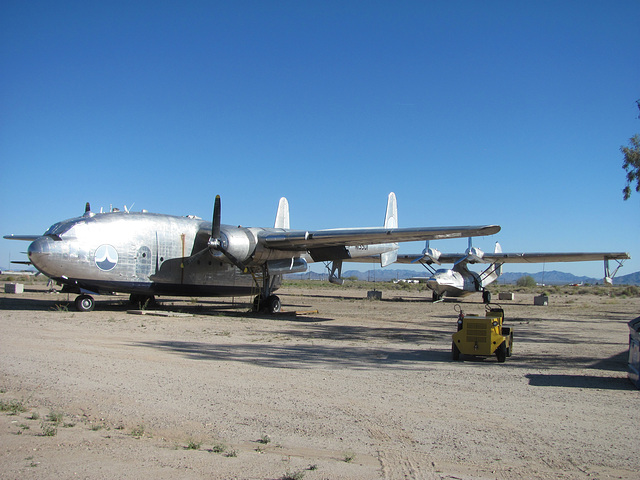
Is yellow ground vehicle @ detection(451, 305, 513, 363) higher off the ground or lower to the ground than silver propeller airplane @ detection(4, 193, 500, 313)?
lower

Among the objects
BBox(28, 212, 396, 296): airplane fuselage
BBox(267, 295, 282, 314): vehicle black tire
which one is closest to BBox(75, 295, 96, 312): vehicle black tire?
BBox(28, 212, 396, 296): airplane fuselage

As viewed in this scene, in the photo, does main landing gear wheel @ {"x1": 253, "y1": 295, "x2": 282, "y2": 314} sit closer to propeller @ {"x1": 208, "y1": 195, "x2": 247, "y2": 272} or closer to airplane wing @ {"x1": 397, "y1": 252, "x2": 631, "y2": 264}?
propeller @ {"x1": 208, "y1": 195, "x2": 247, "y2": 272}

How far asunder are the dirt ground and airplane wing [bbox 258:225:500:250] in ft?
17.5

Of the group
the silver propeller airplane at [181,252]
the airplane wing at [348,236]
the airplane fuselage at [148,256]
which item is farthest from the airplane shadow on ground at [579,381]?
the airplane fuselage at [148,256]

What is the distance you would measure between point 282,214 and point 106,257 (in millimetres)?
10155

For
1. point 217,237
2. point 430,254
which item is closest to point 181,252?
point 217,237

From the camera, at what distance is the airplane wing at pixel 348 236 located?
1622 cm

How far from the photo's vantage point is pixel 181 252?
18.8 meters

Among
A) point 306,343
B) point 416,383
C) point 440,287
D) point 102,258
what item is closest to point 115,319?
point 102,258

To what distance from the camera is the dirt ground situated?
4.22m

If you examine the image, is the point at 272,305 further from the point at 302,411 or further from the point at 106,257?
the point at 302,411

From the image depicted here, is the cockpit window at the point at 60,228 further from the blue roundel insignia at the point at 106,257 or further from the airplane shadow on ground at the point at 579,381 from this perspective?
the airplane shadow on ground at the point at 579,381

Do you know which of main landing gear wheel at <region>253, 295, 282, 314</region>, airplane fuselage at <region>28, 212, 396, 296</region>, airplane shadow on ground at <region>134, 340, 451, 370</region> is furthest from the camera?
main landing gear wheel at <region>253, 295, 282, 314</region>

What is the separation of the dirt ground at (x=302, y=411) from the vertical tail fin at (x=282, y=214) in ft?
43.7
